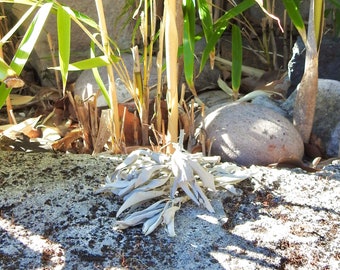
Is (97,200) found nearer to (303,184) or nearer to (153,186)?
(153,186)

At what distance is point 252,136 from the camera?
162cm

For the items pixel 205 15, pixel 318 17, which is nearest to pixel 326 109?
pixel 318 17

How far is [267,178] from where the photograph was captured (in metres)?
1.38

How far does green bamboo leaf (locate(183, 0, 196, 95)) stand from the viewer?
1520mm

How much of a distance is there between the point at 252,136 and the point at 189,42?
0.31m

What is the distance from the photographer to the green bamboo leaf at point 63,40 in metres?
1.30

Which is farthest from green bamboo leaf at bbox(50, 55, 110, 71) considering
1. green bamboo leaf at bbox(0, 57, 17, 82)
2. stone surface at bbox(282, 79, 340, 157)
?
stone surface at bbox(282, 79, 340, 157)

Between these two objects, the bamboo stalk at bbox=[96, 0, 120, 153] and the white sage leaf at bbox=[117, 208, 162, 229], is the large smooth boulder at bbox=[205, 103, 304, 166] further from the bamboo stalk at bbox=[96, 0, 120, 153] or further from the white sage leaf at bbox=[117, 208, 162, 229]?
the white sage leaf at bbox=[117, 208, 162, 229]

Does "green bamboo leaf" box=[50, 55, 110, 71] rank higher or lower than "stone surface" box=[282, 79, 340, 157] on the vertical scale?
higher

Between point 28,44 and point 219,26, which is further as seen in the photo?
point 219,26

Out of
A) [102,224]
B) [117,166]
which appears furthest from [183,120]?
[102,224]

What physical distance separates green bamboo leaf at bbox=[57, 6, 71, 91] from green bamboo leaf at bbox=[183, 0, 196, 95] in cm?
33

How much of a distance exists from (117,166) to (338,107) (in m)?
0.76

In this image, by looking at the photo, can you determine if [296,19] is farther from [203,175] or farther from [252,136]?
[203,175]
